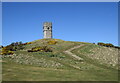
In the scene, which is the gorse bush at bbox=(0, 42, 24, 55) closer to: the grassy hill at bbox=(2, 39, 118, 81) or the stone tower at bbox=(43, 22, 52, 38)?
the grassy hill at bbox=(2, 39, 118, 81)

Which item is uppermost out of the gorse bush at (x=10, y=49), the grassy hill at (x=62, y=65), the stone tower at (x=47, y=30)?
the stone tower at (x=47, y=30)

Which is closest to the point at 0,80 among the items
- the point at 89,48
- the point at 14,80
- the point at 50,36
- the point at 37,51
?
the point at 14,80

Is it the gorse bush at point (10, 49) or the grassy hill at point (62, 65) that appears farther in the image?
the gorse bush at point (10, 49)

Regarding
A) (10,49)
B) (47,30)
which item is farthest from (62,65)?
(47,30)

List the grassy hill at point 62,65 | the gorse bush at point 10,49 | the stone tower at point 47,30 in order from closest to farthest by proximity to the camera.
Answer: the grassy hill at point 62,65 → the gorse bush at point 10,49 → the stone tower at point 47,30

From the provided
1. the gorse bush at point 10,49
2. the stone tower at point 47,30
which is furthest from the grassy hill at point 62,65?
the stone tower at point 47,30

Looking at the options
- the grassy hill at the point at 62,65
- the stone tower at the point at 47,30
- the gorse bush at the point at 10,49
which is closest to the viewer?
the grassy hill at the point at 62,65

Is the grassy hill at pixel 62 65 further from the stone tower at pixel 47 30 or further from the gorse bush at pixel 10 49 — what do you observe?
the stone tower at pixel 47 30

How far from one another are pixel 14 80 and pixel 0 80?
1.56 meters

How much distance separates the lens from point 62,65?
33.5 metres

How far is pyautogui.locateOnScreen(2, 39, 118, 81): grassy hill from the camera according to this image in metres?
24.8

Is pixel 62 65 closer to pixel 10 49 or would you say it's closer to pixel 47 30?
pixel 10 49

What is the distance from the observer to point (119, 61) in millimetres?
41656

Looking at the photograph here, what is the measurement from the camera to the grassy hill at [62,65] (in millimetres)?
24844
